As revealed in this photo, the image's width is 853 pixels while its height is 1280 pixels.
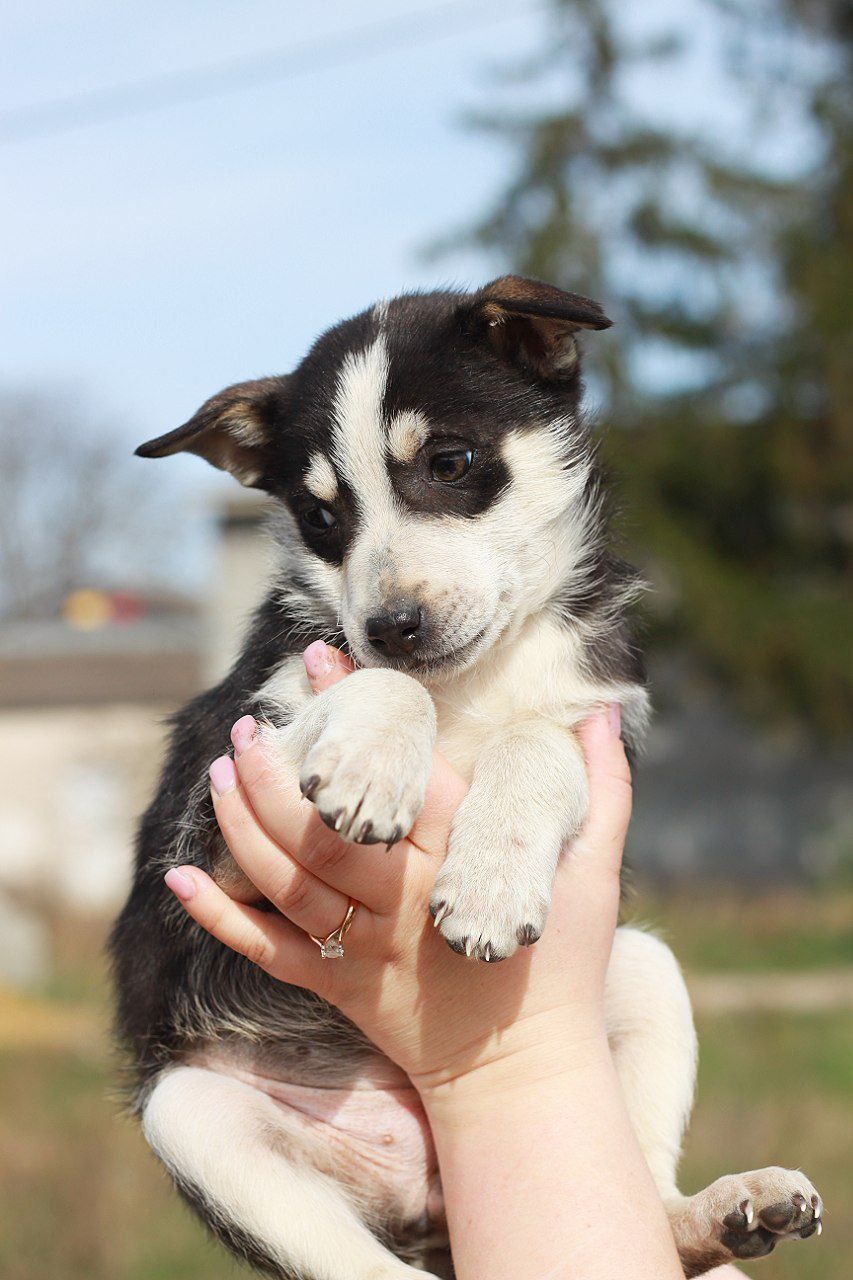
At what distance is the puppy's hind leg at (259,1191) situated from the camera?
250cm

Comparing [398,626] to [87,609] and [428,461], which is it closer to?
[428,461]

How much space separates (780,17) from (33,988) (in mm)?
14775

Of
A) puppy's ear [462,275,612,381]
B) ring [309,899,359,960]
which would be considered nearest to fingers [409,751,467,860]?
ring [309,899,359,960]

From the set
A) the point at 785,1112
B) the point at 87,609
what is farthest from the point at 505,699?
the point at 87,609

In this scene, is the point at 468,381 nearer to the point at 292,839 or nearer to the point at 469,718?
the point at 469,718

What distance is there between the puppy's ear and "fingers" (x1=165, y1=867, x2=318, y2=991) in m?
1.38

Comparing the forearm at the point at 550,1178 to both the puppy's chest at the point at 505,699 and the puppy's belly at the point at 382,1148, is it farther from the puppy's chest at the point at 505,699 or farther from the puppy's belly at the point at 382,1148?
the puppy's chest at the point at 505,699

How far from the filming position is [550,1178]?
2.28 m

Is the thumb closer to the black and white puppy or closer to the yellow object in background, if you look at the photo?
the black and white puppy

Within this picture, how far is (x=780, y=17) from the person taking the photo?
16.5 m

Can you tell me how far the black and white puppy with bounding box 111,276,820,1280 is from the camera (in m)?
2.52

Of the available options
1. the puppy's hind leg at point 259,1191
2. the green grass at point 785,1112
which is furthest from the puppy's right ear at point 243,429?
the green grass at point 785,1112

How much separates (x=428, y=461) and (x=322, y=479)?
0.27 metres

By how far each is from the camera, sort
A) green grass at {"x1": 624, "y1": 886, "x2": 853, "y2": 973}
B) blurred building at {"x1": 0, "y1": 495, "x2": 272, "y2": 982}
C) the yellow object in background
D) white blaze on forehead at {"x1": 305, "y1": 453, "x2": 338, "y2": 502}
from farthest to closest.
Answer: the yellow object in background → blurred building at {"x1": 0, "y1": 495, "x2": 272, "y2": 982} → green grass at {"x1": 624, "y1": 886, "x2": 853, "y2": 973} → white blaze on forehead at {"x1": 305, "y1": 453, "x2": 338, "y2": 502}
